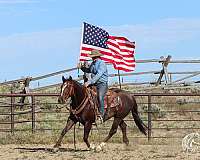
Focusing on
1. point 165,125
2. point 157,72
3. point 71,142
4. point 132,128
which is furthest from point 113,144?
point 157,72

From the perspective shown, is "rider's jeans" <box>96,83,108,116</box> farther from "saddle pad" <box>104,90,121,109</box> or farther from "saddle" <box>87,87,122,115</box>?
"saddle pad" <box>104,90,121,109</box>

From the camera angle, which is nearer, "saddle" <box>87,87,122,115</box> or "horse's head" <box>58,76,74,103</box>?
"horse's head" <box>58,76,74,103</box>

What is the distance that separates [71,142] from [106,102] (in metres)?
2.40

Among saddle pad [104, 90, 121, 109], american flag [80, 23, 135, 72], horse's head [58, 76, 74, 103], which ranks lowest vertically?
saddle pad [104, 90, 121, 109]

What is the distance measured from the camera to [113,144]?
14117mm

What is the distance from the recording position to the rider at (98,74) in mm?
11812

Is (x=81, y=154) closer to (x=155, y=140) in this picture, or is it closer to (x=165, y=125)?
(x=155, y=140)

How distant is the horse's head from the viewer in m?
11.5

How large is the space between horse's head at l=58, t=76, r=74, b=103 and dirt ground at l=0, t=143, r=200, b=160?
1.11m

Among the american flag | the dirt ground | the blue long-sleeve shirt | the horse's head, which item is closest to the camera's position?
the dirt ground

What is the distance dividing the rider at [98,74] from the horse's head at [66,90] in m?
0.42

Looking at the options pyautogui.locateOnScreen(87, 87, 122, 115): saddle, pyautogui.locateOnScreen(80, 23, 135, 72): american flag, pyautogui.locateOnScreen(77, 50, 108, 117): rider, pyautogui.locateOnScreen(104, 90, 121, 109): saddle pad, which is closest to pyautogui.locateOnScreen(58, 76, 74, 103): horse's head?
pyautogui.locateOnScreen(77, 50, 108, 117): rider

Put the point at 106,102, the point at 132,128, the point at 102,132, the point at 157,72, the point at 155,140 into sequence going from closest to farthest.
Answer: the point at 106,102
the point at 155,140
the point at 102,132
the point at 132,128
the point at 157,72

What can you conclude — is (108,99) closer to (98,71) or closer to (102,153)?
(98,71)
